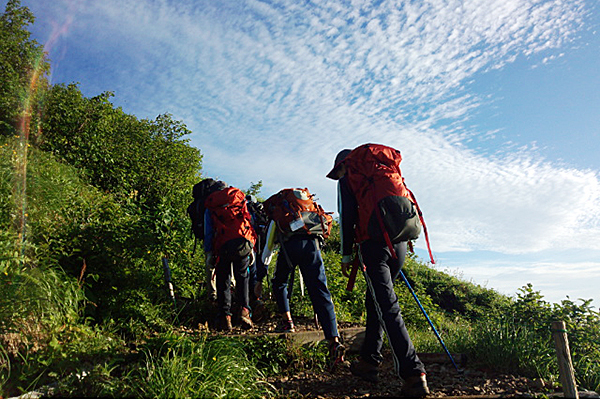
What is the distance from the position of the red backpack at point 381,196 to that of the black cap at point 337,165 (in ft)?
0.62

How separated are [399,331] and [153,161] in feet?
33.2

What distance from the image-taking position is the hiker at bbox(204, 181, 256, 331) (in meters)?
5.31

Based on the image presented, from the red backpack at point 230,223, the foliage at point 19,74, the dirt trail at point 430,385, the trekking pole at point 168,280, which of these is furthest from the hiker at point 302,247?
the foliage at point 19,74

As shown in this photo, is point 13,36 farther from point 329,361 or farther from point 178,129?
point 329,361

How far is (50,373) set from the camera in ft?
11.5

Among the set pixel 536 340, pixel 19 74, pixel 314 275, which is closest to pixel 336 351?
pixel 314 275

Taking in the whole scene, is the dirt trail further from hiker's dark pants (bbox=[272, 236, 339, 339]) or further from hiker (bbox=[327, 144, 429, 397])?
hiker's dark pants (bbox=[272, 236, 339, 339])

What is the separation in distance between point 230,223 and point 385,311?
2607mm

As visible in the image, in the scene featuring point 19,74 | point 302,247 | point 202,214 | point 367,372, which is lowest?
point 367,372

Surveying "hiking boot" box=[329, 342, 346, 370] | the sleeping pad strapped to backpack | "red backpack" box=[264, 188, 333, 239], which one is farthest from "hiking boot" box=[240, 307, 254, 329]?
"hiking boot" box=[329, 342, 346, 370]

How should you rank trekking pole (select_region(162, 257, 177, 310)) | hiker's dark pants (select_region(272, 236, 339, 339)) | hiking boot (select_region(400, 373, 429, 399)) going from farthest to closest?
trekking pole (select_region(162, 257, 177, 310)) < hiker's dark pants (select_region(272, 236, 339, 339)) < hiking boot (select_region(400, 373, 429, 399))

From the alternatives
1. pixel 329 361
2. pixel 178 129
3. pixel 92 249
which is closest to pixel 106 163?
pixel 178 129

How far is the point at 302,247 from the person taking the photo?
4.57 meters

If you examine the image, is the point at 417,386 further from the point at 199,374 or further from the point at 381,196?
the point at 199,374
